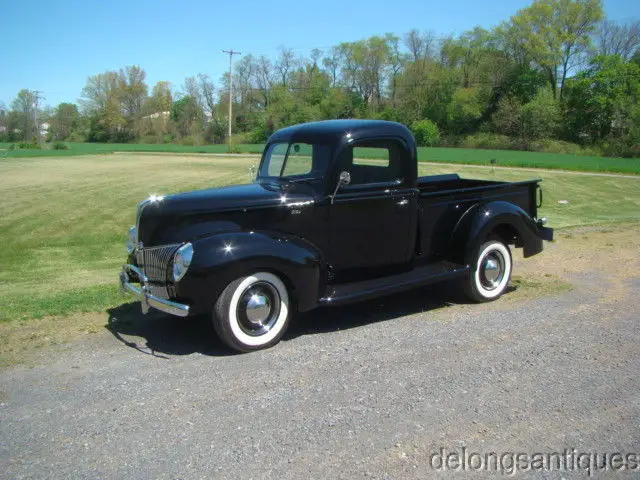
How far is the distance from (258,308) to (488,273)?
286 centimetres

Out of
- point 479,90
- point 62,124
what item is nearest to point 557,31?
point 479,90

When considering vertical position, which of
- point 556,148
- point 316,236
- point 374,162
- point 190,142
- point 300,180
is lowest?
point 316,236

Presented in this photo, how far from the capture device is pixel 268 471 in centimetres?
308

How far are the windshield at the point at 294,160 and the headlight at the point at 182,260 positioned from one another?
147 centimetres

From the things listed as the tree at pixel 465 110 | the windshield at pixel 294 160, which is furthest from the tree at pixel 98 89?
the windshield at pixel 294 160

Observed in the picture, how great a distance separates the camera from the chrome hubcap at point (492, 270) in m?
6.42

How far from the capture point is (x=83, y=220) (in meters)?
14.3

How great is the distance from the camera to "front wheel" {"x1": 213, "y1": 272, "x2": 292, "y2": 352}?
15.5ft

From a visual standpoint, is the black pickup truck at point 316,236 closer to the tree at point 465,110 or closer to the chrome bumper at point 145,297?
the chrome bumper at point 145,297

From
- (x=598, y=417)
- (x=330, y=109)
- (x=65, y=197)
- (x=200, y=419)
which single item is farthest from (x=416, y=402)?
(x=330, y=109)

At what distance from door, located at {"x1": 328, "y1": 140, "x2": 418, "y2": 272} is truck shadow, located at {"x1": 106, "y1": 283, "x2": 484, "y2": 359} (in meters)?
0.57

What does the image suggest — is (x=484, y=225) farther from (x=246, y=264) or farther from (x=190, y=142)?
(x=190, y=142)

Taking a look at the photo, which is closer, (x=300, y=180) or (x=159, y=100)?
(x=300, y=180)

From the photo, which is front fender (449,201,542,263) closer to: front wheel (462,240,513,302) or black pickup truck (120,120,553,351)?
black pickup truck (120,120,553,351)
